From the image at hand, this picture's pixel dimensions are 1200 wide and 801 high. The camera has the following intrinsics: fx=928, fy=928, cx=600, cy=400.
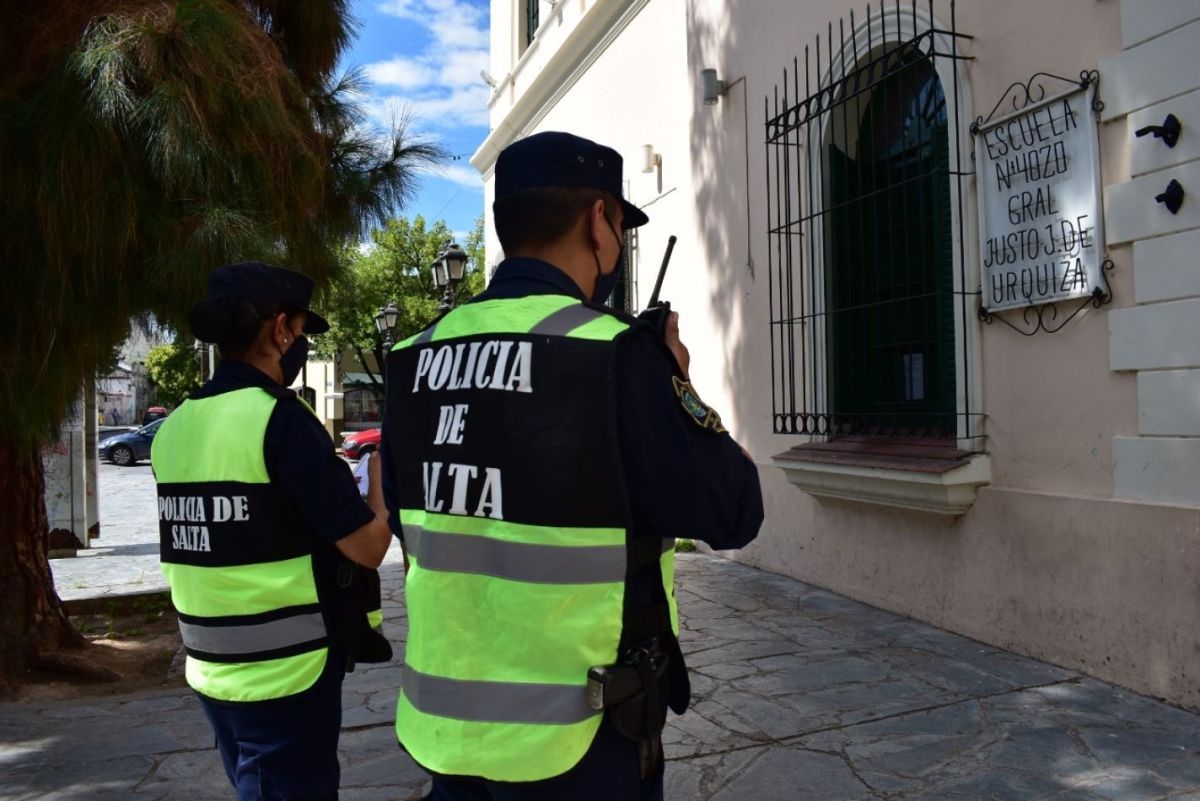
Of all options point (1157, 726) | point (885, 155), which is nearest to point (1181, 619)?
point (1157, 726)

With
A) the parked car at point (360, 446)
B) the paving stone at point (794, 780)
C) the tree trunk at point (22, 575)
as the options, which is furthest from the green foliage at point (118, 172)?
the paving stone at point (794, 780)

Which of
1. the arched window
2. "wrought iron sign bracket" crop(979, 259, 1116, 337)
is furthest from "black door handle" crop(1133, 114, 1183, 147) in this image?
the arched window

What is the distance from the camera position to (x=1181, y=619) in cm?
394

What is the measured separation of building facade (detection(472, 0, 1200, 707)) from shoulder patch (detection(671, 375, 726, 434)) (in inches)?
129

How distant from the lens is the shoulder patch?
1518 mm

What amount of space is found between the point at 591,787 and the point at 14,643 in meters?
4.77

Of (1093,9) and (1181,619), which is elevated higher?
(1093,9)

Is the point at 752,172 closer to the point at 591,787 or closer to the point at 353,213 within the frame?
the point at 353,213

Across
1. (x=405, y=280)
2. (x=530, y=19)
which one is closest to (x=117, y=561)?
(x=530, y=19)

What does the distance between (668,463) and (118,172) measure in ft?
11.0

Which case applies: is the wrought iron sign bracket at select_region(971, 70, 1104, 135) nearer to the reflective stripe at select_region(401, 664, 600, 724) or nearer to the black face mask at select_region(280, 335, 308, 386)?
the black face mask at select_region(280, 335, 308, 386)

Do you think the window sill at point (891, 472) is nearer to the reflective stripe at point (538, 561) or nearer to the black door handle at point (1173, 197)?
the black door handle at point (1173, 197)

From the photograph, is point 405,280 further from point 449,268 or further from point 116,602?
point 116,602

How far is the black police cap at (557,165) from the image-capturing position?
1.68 meters
